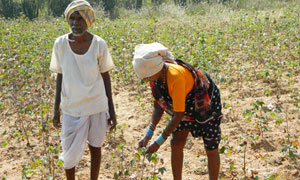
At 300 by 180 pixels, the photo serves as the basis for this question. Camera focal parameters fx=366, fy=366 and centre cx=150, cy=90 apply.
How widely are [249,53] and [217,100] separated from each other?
357 cm

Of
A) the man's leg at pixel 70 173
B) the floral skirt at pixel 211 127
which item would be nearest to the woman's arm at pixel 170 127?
the floral skirt at pixel 211 127

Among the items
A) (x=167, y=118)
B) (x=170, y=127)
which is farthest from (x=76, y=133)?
(x=167, y=118)

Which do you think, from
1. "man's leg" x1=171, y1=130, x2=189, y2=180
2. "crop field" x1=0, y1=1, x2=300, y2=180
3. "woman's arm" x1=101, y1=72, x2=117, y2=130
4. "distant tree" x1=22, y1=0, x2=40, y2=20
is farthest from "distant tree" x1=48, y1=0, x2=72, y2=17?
"man's leg" x1=171, y1=130, x2=189, y2=180

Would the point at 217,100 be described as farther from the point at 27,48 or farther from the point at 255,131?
the point at 27,48

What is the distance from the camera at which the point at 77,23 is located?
2355mm

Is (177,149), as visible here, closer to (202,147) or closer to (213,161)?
(213,161)

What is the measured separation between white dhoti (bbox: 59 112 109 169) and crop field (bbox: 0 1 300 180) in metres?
0.12

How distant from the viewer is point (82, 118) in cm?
248

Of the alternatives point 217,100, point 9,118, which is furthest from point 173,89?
point 9,118

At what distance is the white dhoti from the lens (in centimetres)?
248

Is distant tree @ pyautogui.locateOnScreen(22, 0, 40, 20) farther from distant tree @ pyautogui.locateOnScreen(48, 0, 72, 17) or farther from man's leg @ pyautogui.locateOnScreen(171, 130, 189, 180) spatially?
man's leg @ pyautogui.locateOnScreen(171, 130, 189, 180)

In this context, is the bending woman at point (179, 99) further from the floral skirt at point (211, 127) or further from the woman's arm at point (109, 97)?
the woman's arm at point (109, 97)

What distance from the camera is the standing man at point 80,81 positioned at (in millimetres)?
2396

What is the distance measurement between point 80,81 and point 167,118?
1.76 m
